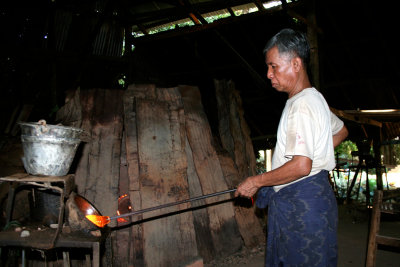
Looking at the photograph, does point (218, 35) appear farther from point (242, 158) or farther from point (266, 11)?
point (242, 158)

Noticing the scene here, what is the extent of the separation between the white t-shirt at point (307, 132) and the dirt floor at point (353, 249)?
2.43 m

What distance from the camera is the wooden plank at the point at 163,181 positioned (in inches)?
136

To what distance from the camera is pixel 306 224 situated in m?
1.79

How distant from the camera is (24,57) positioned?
20.6ft

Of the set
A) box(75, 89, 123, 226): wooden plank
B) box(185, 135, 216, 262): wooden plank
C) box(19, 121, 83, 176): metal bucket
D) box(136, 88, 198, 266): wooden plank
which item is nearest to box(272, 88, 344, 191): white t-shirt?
box(19, 121, 83, 176): metal bucket

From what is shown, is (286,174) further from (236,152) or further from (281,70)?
(236,152)

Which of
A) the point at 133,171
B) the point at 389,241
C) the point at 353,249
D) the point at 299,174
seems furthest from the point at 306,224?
the point at 353,249

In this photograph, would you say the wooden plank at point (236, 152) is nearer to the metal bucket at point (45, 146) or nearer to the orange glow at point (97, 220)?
the orange glow at point (97, 220)

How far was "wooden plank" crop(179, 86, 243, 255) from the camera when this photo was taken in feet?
12.9

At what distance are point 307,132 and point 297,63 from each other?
547 millimetres

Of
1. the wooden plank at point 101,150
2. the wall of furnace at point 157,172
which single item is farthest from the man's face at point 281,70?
the wooden plank at point 101,150

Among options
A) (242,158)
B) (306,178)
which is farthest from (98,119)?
(306,178)

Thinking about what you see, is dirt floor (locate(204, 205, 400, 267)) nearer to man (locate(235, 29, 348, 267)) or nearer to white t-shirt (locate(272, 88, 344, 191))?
man (locate(235, 29, 348, 267))

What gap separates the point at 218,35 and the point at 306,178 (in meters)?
5.48
